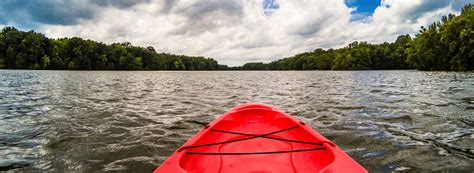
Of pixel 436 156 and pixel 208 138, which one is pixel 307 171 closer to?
pixel 208 138

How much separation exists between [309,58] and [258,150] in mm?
135959

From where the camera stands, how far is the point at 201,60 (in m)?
154

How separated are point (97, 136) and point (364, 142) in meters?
5.16

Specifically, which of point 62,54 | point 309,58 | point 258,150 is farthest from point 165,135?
point 309,58

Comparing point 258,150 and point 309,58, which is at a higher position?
point 309,58

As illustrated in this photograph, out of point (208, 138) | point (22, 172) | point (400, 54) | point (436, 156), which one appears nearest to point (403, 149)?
point (436, 156)

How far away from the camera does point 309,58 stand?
5285 inches

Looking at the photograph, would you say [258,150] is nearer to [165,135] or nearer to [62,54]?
[165,135]

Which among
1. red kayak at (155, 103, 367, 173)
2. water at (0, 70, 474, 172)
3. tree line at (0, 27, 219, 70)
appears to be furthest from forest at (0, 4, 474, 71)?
red kayak at (155, 103, 367, 173)

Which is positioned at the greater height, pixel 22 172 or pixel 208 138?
pixel 208 138

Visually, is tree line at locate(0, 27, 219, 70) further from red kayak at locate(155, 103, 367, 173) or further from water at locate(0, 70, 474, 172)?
red kayak at locate(155, 103, 367, 173)

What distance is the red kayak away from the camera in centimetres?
309

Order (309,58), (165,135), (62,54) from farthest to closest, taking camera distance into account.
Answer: (309,58) < (62,54) < (165,135)

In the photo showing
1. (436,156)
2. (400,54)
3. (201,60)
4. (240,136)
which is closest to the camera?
(436,156)
